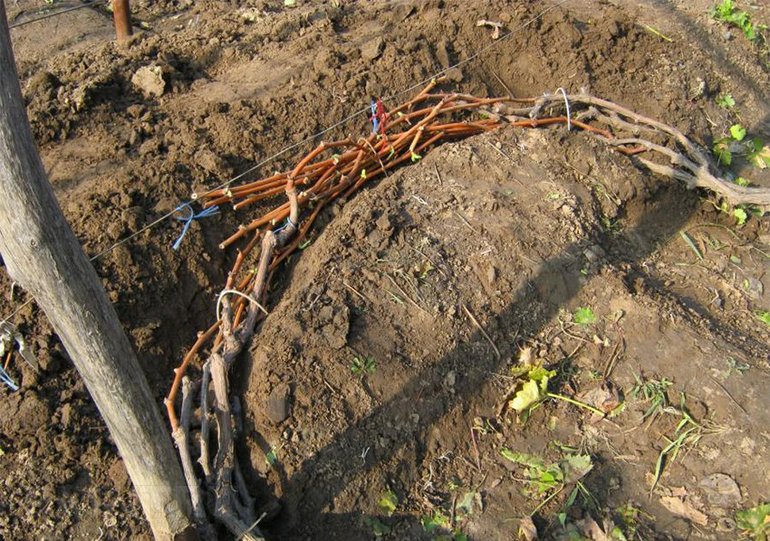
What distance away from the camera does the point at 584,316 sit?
3336 millimetres

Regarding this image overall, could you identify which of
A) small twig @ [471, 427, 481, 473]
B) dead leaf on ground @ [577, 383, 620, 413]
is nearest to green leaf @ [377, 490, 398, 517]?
small twig @ [471, 427, 481, 473]

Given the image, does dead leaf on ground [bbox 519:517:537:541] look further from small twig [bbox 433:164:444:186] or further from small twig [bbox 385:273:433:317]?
small twig [bbox 433:164:444:186]

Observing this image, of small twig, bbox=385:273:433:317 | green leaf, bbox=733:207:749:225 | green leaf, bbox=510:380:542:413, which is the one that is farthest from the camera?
green leaf, bbox=733:207:749:225

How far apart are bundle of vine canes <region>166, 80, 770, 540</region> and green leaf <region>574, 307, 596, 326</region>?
4.07 feet

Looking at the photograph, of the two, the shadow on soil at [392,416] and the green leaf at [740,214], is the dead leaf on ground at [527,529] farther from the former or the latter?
the green leaf at [740,214]

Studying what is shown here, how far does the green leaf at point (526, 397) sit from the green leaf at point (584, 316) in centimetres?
45

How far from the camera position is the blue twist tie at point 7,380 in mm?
2963

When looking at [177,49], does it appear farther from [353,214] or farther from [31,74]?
[353,214]

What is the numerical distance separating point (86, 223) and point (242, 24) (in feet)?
7.44

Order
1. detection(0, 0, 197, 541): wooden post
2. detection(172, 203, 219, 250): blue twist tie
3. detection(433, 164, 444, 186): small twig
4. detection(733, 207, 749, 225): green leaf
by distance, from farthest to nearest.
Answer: detection(733, 207, 749, 225): green leaf → detection(433, 164, 444, 186): small twig → detection(172, 203, 219, 250): blue twist tie → detection(0, 0, 197, 541): wooden post

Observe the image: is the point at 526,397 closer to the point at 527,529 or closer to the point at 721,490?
the point at 527,529

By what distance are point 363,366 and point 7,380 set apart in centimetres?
151

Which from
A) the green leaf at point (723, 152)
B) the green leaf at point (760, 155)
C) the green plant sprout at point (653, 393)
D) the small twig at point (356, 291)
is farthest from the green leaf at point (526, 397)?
the green leaf at point (760, 155)

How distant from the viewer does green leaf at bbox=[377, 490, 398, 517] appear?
2.78 m
